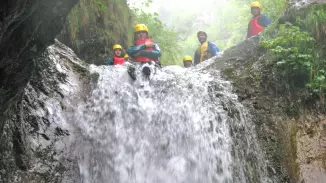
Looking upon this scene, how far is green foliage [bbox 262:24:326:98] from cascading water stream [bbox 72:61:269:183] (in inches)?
40.7

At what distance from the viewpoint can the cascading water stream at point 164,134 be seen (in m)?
4.71

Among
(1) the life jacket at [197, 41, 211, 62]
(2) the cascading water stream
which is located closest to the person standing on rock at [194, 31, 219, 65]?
(1) the life jacket at [197, 41, 211, 62]

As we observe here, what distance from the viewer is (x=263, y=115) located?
561 centimetres

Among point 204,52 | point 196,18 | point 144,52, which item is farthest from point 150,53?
point 196,18

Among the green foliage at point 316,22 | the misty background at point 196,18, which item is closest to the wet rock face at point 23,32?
the green foliage at point 316,22

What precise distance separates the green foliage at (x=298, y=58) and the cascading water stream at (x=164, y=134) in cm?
103

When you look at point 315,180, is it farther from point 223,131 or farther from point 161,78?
point 161,78

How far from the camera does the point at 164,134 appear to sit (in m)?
5.20

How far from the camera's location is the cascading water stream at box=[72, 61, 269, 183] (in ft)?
15.5

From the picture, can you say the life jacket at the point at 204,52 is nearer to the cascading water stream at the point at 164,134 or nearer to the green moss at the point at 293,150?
the cascading water stream at the point at 164,134

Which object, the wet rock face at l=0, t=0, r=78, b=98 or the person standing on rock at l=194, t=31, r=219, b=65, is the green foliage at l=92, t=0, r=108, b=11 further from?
the wet rock face at l=0, t=0, r=78, b=98

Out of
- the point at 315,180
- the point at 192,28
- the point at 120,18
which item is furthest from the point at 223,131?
the point at 192,28

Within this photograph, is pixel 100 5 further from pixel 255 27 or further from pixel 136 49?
pixel 255 27

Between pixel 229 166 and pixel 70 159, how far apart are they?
86.4 inches
